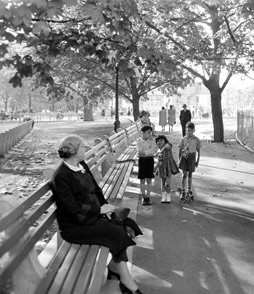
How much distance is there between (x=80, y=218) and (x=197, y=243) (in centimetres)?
228

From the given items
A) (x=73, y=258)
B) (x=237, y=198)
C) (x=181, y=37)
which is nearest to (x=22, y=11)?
(x=73, y=258)

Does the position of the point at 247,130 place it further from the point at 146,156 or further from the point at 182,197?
the point at 146,156

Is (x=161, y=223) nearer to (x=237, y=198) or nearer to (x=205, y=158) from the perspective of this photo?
(x=237, y=198)

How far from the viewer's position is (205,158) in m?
15.0

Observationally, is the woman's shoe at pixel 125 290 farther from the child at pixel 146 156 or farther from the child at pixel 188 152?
the child at pixel 188 152

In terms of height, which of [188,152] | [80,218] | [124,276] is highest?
[188,152]

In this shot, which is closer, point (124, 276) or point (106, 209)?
point (124, 276)

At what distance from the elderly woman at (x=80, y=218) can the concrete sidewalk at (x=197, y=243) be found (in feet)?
1.06

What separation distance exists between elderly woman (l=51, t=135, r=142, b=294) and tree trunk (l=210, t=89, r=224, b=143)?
1699 centimetres

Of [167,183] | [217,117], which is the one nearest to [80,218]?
[167,183]

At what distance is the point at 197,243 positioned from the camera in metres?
5.92

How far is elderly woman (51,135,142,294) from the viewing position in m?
4.13

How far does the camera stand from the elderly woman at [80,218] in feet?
13.5

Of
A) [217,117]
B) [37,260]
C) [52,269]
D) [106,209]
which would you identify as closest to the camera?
[37,260]
